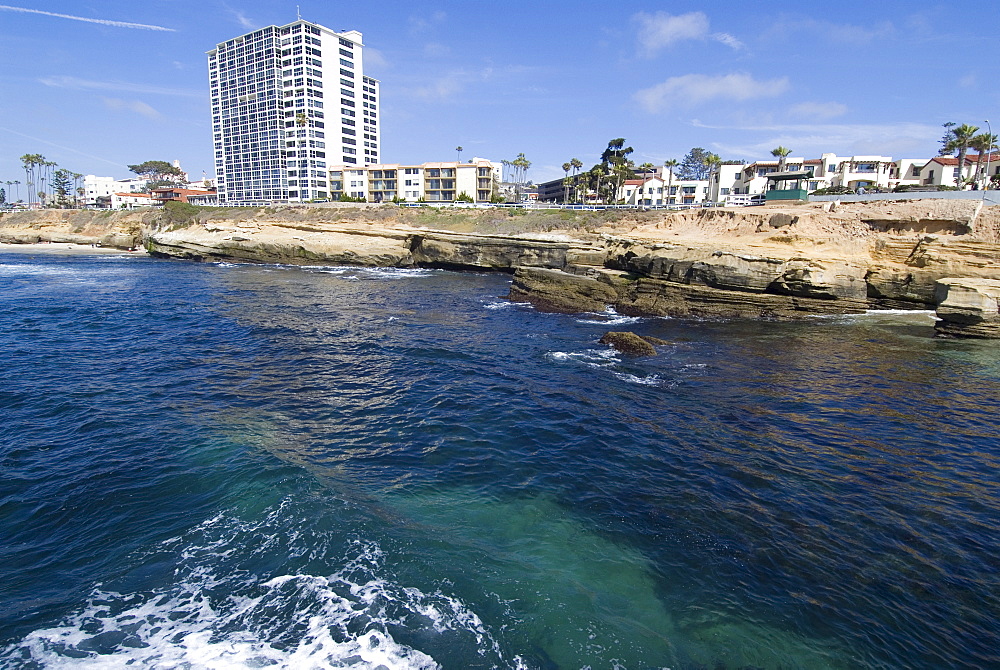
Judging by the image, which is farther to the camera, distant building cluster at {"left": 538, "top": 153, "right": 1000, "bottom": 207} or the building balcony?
distant building cluster at {"left": 538, "top": 153, "right": 1000, "bottom": 207}

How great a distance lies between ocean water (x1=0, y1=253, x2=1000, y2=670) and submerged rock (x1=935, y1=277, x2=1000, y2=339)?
4.70 m

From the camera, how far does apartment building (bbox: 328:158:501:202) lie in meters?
95.5

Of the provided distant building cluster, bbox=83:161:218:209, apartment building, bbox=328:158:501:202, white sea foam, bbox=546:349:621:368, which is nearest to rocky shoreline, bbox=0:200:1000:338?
white sea foam, bbox=546:349:621:368

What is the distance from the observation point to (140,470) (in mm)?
11414

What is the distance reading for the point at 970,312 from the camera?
80.9ft

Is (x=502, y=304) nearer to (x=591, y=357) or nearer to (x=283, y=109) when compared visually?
(x=591, y=357)

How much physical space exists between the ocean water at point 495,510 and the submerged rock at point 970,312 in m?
4.70

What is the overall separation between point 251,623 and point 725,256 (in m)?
31.8

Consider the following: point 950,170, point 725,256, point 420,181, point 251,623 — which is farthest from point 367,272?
point 950,170

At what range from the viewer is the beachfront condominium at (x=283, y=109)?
109875 millimetres

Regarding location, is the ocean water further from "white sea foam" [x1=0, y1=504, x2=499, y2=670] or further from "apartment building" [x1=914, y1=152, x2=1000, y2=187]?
"apartment building" [x1=914, y1=152, x2=1000, y2=187]

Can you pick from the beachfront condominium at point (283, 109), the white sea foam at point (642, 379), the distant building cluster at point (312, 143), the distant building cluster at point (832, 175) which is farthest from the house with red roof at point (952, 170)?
the beachfront condominium at point (283, 109)

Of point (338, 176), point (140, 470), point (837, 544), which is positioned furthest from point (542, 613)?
point (338, 176)

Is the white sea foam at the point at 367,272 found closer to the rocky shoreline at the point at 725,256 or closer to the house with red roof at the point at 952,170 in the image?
the rocky shoreline at the point at 725,256
